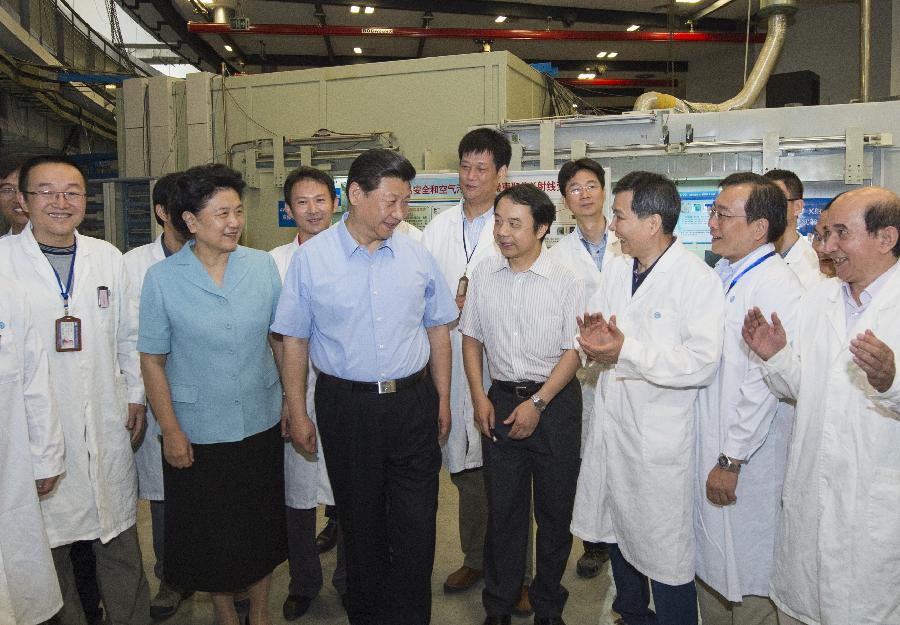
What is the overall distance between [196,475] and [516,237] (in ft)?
4.67

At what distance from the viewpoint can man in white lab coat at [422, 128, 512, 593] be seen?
119 inches

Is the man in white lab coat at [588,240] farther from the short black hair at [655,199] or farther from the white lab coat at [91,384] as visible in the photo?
the white lab coat at [91,384]

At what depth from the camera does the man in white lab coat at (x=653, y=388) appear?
2.11 m

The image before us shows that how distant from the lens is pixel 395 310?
236cm

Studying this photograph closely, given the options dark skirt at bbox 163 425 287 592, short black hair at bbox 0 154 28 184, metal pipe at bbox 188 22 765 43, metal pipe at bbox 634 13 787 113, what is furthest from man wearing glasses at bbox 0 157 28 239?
metal pipe at bbox 188 22 765 43

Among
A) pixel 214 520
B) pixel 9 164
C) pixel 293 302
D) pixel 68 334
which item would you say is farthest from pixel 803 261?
pixel 9 164

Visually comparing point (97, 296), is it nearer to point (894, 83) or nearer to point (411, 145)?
point (411, 145)

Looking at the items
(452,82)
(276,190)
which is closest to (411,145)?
(452,82)

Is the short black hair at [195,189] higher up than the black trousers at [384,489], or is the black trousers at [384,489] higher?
the short black hair at [195,189]

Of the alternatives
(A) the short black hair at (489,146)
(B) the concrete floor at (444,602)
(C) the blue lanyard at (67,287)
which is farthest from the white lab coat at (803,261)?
(C) the blue lanyard at (67,287)

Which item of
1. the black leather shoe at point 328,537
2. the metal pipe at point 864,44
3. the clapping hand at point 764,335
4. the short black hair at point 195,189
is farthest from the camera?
the metal pipe at point 864,44

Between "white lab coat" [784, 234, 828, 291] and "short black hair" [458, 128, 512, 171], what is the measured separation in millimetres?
1502

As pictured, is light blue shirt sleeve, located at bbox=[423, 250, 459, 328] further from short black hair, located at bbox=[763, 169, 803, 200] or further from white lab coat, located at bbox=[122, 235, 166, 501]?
short black hair, located at bbox=[763, 169, 803, 200]

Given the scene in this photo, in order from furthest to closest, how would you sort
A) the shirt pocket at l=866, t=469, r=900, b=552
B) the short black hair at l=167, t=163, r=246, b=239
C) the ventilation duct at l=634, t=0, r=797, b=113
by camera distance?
1. the ventilation duct at l=634, t=0, r=797, b=113
2. the short black hair at l=167, t=163, r=246, b=239
3. the shirt pocket at l=866, t=469, r=900, b=552
